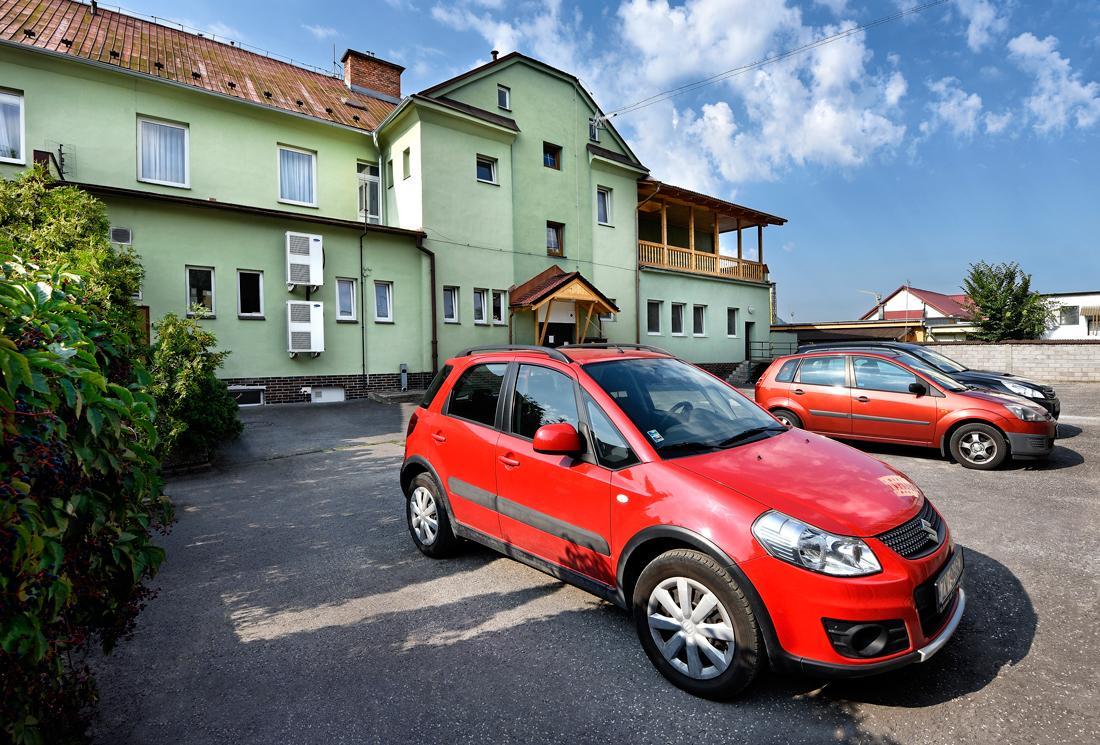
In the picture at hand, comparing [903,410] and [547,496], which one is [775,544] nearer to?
[547,496]

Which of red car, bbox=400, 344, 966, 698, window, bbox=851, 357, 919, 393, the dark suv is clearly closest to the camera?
red car, bbox=400, 344, 966, 698

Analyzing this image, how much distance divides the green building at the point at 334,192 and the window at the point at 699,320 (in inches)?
118

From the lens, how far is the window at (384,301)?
16875 mm

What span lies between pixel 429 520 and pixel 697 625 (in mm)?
2605

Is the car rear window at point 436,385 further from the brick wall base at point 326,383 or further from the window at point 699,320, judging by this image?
the window at point 699,320

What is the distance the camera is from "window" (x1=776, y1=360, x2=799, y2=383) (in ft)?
30.2

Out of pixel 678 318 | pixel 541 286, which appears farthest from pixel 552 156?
pixel 678 318

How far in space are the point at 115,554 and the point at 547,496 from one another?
217 cm

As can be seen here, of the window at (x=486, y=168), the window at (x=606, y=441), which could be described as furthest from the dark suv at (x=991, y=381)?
the window at (x=486, y=168)

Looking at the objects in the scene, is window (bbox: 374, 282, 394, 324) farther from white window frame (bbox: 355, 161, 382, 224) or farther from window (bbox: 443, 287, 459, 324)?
white window frame (bbox: 355, 161, 382, 224)

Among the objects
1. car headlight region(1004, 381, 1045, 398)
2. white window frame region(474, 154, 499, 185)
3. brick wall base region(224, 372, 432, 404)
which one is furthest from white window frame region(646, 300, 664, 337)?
car headlight region(1004, 381, 1045, 398)

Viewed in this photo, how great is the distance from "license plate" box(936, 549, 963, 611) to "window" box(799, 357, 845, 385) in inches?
247

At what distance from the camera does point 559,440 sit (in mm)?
3211

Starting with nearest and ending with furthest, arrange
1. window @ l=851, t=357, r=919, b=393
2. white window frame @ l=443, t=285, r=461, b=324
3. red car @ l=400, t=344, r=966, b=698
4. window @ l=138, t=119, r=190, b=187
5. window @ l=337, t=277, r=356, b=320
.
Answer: red car @ l=400, t=344, r=966, b=698
window @ l=851, t=357, r=919, b=393
window @ l=138, t=119, r=190, b=187
window @ l=337, t=277, r=356, b=320
white window frame @ l=443, t=285, r=461, b=324
